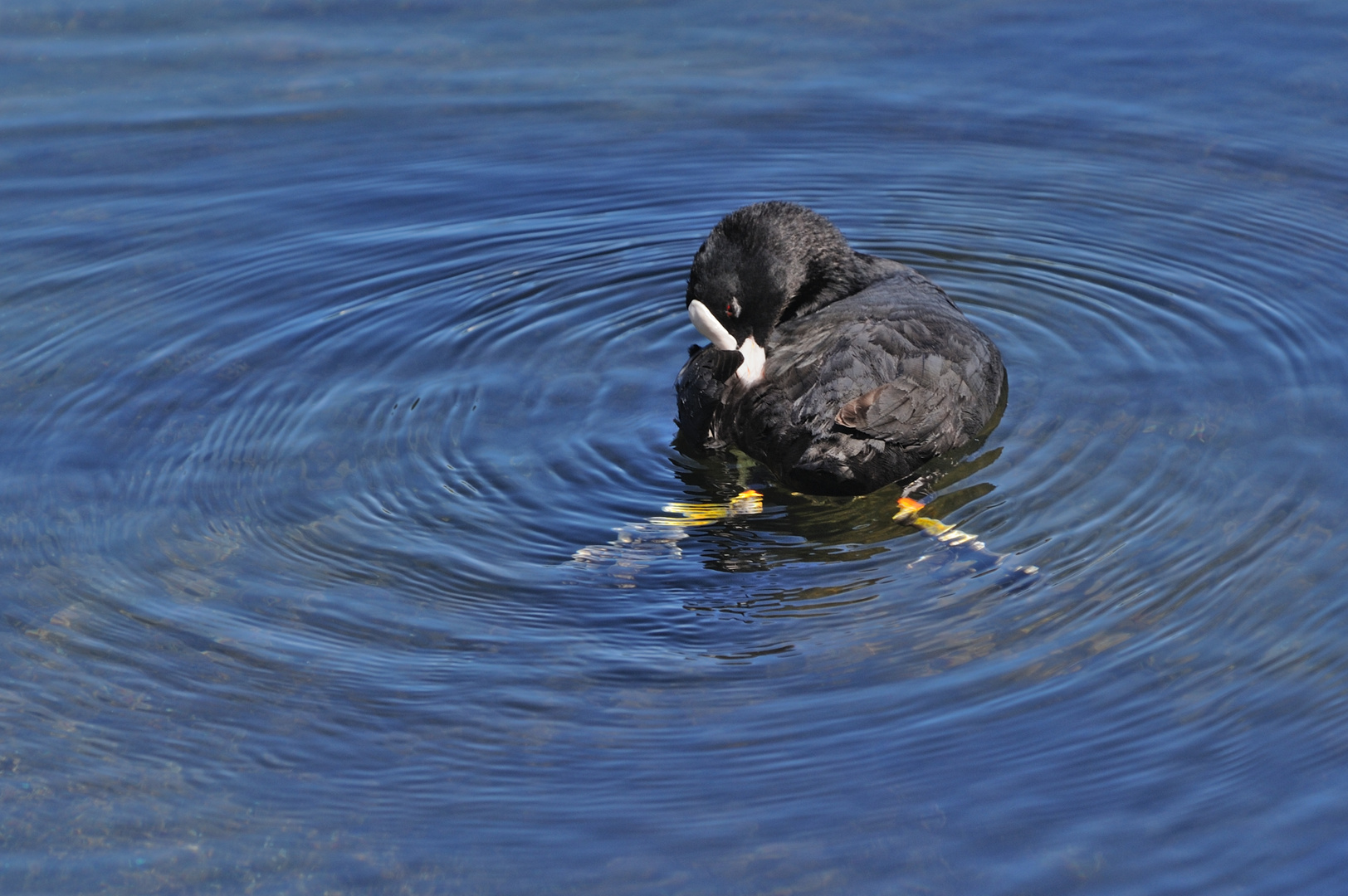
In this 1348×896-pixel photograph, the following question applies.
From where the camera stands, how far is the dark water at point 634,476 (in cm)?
392

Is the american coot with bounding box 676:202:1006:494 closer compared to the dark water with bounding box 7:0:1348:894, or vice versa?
the dark water with bounding box 7:0:1348:894

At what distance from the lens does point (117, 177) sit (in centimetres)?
838

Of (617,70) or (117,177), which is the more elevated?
(617,70)

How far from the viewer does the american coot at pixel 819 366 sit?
16.8ft

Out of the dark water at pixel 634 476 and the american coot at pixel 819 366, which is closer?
the dark water at pixel 634 476

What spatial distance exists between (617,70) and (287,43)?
7.30 feet

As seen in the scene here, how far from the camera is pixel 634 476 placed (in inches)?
223

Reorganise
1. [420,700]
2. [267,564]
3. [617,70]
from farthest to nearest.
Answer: [617,70] < [267,564] < [420,700]

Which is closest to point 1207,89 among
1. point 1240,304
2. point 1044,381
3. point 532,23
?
point 1240,304

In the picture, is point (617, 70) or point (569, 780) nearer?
point (569, 780)

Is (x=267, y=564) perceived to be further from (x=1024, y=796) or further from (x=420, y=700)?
(x=1024, y=796)

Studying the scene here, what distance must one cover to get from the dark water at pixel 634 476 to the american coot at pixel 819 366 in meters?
0.24

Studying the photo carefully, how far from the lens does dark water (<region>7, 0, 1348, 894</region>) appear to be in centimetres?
392

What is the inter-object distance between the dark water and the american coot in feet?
0.79
